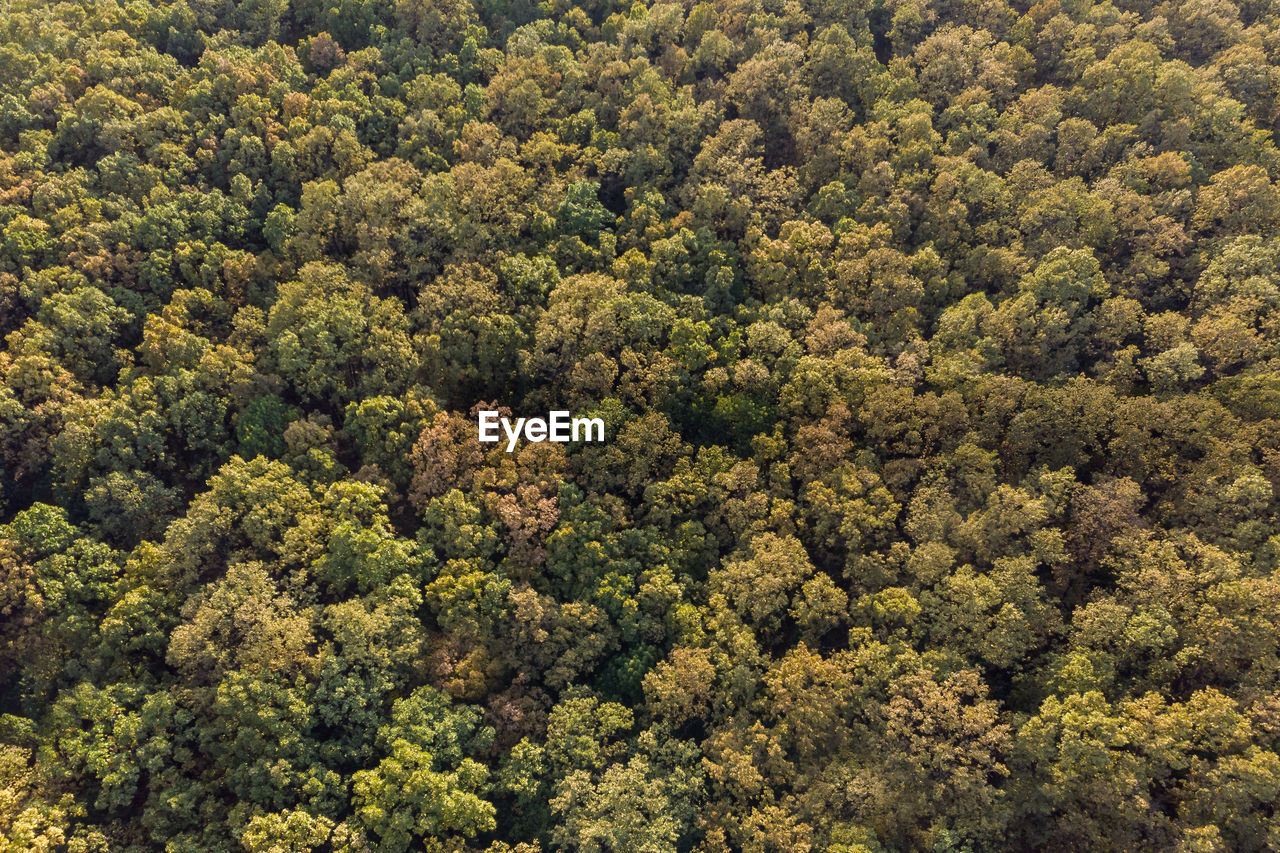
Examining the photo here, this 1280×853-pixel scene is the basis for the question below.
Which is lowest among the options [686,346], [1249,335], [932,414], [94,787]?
[94,787]

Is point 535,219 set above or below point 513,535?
above

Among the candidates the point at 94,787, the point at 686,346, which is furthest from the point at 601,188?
the point at 94,787

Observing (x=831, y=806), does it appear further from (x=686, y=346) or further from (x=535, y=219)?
(x=535, y=219)

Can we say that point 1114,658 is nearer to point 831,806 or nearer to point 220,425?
point 831,806

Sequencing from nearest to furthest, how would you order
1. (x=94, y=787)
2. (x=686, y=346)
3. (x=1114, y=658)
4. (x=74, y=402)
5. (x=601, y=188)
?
(x=1114, y=658), (x=94, y=787), (x=74, y=402), (x=686, y=346), (x=601, y=188)

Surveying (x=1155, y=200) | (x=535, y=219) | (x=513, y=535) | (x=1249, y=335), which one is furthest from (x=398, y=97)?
(x=1249, y=335)

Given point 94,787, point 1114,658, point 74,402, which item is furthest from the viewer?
point 74,402

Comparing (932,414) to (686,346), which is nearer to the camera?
(932,414)
